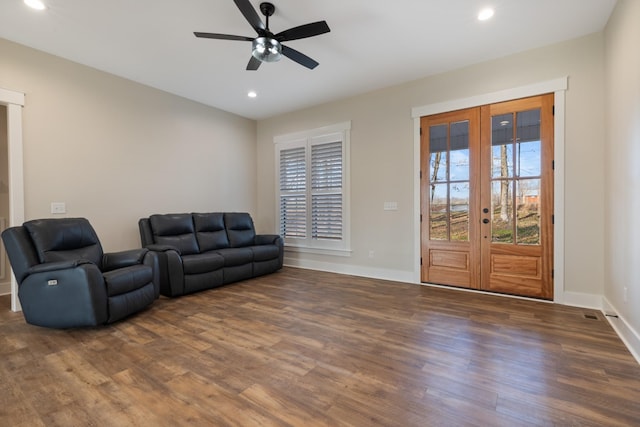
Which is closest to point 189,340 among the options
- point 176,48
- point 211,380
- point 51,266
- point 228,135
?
point 211,380

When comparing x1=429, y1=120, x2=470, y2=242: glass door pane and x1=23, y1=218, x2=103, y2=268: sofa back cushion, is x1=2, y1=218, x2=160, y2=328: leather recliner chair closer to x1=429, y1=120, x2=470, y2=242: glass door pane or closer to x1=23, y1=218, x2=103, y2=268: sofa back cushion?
x1=23, y1=218, x2=103, y2=268: sofa back cushion

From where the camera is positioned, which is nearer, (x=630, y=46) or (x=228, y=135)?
(x=630, y=46)

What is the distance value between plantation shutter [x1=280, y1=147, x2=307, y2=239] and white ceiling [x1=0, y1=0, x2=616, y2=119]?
1535 mm

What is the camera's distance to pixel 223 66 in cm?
379

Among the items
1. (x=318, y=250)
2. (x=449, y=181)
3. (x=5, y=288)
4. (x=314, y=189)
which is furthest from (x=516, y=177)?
(x=5, y=288)

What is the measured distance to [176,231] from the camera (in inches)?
170

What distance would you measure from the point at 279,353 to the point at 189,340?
0.82 metres

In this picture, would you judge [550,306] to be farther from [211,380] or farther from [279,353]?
[211,380]

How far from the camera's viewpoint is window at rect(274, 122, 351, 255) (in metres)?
5.01

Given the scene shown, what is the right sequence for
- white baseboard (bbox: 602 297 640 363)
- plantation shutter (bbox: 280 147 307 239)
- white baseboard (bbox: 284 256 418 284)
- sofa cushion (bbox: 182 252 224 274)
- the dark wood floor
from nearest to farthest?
the dark wood floor
white baseboard (bbox: 602 297 640 363)
sofa cushion (bbox: 182 252 224 274)
white baseboard (bbox: 284 256 418 284)
plantation shutter (bbox: 280 147 307 239)

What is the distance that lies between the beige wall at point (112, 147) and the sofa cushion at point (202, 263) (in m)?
1.13

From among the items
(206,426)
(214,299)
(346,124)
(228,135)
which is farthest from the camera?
(228,135)

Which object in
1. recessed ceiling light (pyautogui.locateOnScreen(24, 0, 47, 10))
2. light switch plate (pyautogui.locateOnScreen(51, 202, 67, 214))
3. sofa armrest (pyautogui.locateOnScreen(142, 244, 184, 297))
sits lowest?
sofa armrest (pyautogui.locateOnScreen(142, 244, 184, 297))

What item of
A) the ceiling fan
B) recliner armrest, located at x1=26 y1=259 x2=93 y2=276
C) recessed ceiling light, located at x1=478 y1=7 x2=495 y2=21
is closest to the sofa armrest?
recliner armrest, located at x1=26 y1=259 x2=93 y2=276
